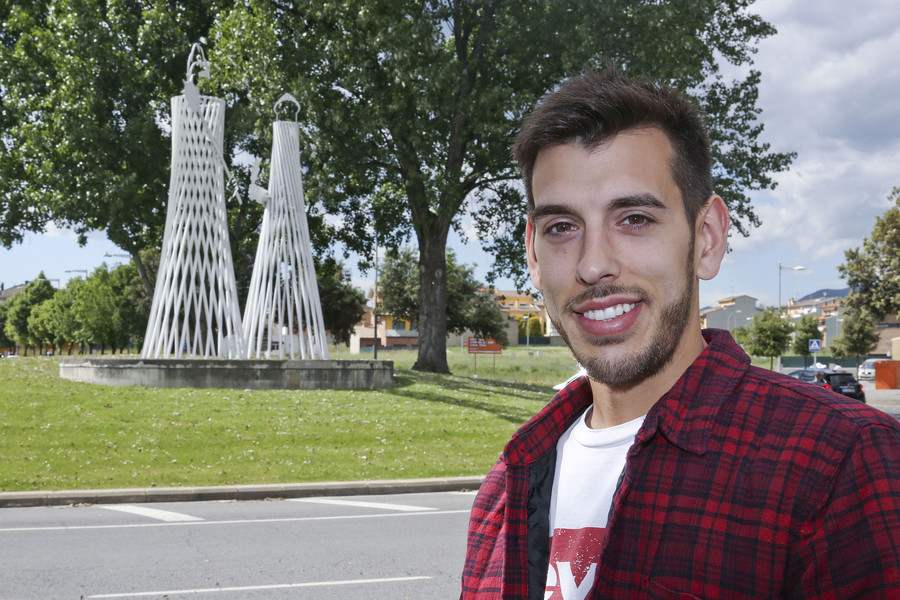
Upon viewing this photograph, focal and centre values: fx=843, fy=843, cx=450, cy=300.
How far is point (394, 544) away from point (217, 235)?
1258cm

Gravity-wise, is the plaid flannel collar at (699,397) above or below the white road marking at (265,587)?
above

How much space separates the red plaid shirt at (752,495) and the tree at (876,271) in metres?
47.4

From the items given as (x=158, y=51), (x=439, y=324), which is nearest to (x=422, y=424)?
(x=439, y=324)

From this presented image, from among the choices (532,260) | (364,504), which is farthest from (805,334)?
(532,260)

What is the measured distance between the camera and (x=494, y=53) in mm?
26203

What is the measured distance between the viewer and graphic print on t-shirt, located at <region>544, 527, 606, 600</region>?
1524 millimetres

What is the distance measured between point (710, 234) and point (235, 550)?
6986 millimetres

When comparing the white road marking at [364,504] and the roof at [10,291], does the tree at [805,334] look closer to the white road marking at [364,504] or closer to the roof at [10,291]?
the white road marking at [364,504]

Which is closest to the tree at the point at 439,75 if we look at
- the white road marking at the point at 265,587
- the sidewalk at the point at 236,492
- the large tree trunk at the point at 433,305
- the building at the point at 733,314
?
the large tree trunk at the point at 433,305

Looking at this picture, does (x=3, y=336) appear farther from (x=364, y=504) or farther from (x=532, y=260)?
(x=532, y=260)

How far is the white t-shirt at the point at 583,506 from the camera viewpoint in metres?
1.54

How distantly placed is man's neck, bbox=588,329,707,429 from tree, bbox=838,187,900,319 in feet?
155

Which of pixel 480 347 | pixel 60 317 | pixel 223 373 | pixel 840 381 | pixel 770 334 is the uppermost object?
pixel 60 317

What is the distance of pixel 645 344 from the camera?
1.60m
